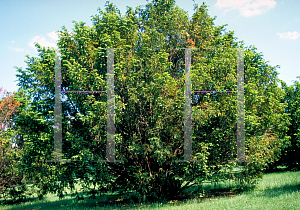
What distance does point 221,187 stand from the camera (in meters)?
16.2

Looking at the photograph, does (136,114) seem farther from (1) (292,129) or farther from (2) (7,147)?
(1) (292,129)

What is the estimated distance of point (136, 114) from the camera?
424 inches

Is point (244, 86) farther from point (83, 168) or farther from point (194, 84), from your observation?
point (83, 168)

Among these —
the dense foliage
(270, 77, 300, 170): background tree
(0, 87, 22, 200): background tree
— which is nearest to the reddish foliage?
(0, 87, 22, 200): background tree

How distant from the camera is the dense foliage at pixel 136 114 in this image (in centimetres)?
967

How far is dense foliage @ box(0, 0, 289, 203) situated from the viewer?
967cm

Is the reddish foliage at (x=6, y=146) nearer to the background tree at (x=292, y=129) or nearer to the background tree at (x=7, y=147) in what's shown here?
the background tree at (x=7, y=147)

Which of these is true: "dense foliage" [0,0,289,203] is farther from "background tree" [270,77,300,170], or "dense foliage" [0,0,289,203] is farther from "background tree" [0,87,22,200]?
"background tree" [270,77,300,170]

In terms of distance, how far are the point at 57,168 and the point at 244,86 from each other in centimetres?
913

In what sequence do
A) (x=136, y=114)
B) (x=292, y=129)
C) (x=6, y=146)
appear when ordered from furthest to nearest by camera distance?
(x=292, y=129) → (x=6, y=146) → (x=136, y=114)

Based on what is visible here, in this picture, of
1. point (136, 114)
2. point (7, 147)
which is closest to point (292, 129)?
point (136, 114)

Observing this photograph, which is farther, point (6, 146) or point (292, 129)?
point (292, 129)

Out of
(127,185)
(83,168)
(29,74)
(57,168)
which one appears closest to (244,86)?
(127,185)

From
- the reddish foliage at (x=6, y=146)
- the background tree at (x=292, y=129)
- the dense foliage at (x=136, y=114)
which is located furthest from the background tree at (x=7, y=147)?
the background tree at (x=292, y=129)
